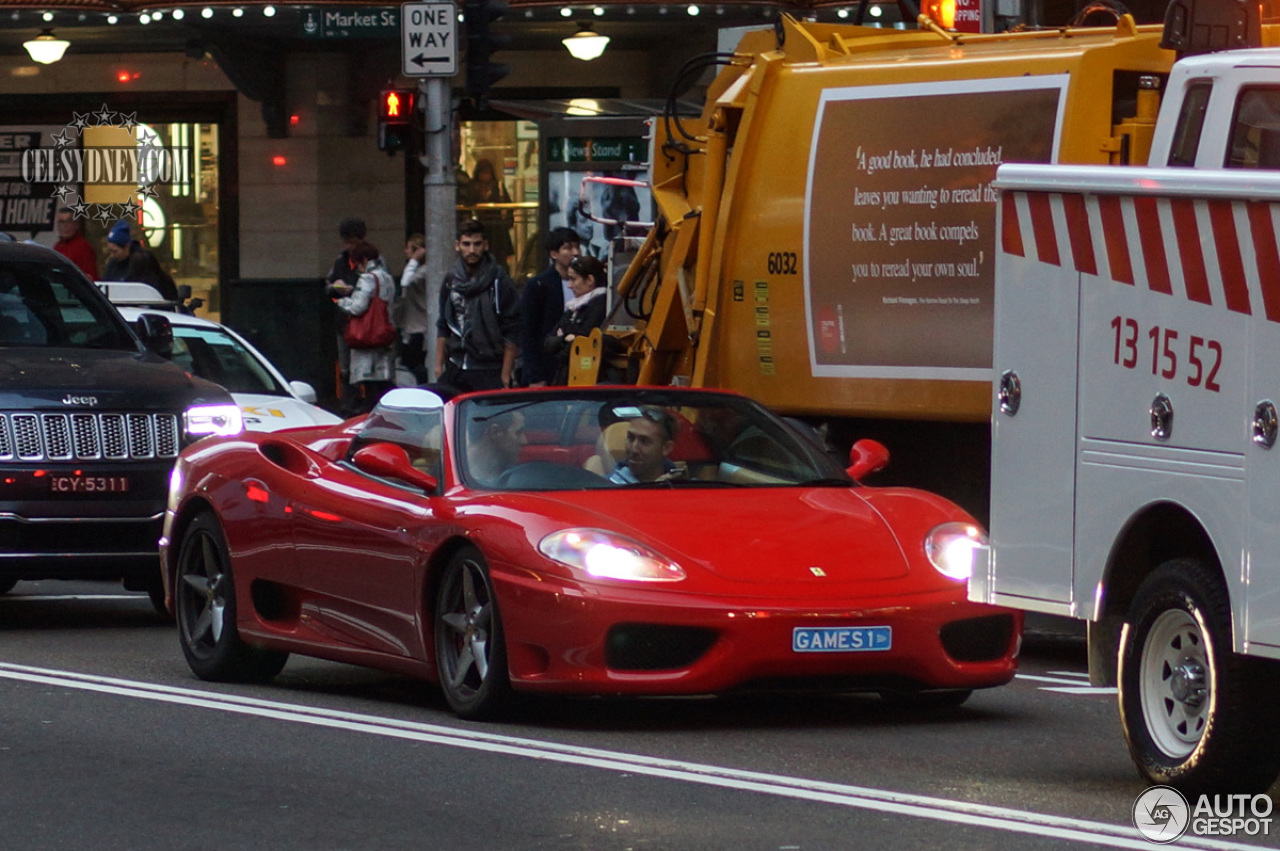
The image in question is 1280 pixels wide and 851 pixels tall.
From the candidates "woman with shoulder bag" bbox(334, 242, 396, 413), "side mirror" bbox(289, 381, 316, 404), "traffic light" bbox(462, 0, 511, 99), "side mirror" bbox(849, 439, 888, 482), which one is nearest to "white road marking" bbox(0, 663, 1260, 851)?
"side mirror" bbox(849, 439, 888, 482)

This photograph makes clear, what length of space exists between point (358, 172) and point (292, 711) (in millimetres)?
18374

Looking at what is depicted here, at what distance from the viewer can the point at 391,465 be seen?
9297 mm

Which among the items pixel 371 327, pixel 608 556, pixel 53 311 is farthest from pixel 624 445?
pixel 371 327

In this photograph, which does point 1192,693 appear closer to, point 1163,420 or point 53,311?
point 1163,420

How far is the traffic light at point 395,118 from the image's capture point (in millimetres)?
19109

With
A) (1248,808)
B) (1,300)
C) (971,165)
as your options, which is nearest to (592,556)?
(1248,808)

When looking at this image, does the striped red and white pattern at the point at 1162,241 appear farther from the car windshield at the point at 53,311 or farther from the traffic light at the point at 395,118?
the traffic light at the point at 395,118

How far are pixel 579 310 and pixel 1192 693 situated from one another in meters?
9.80

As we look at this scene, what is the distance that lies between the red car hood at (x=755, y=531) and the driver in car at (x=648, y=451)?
22cm

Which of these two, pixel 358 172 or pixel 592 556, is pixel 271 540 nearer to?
pixel 592 556

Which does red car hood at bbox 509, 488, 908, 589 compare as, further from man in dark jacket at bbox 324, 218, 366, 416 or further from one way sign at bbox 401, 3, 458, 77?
man in dark jacket at bbox 324, 218, 366, 416

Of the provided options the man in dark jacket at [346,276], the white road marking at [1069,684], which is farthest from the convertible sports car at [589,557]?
the man in dark jacket at [346,276]

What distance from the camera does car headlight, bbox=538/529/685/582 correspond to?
28.2ft

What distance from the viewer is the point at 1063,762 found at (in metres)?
8.12
